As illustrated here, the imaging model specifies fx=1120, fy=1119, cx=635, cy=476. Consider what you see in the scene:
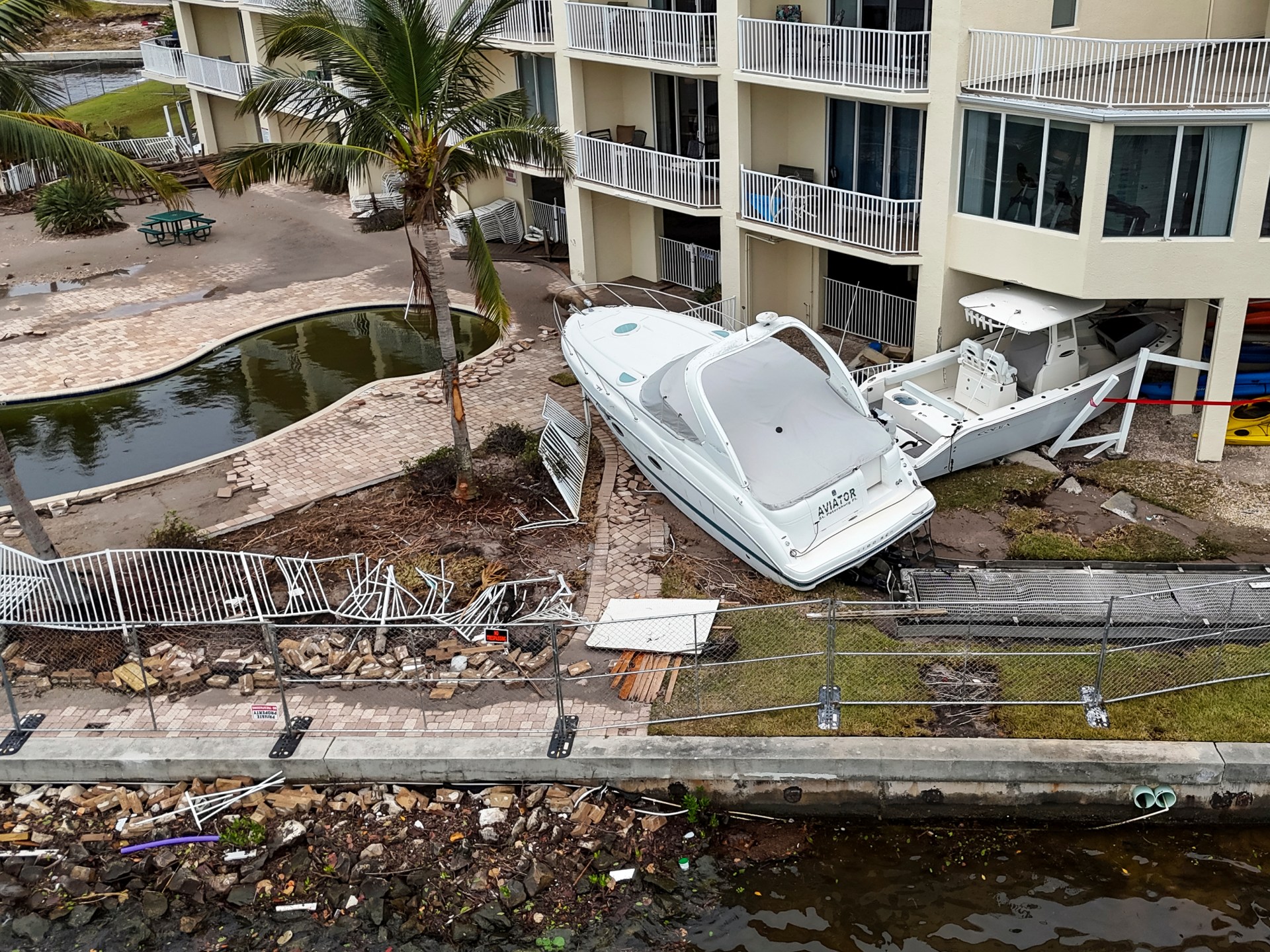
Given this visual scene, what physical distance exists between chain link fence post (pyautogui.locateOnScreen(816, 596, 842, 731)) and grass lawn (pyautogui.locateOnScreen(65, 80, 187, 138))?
3750cm

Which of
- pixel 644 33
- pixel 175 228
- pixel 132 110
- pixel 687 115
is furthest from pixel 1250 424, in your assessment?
pixel 132 110

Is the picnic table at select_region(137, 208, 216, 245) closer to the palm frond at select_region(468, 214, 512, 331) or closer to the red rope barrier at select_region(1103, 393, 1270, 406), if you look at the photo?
the palm frond at select_region(468, 214, 512, 331)

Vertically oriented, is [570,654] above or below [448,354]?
below

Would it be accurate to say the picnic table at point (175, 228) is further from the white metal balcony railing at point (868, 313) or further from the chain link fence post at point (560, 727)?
the chain link fence post at point (560, 727)

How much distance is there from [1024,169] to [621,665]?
9.14 m

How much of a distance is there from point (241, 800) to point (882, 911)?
20.8 ft

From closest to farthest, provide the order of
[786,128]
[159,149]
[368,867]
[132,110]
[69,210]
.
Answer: [368,867] → [786,128] → [69,210] → [159,149] → [132,110]

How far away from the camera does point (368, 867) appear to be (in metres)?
10.5

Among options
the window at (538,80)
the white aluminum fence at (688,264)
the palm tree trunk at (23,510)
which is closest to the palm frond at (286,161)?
the palm tree trunk at (23,510)

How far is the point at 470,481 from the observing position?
608 inches

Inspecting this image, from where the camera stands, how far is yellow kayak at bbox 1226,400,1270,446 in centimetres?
1612

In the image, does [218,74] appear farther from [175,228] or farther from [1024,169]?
[1024,169]

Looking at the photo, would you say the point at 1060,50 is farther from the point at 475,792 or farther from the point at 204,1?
the point at 204,1

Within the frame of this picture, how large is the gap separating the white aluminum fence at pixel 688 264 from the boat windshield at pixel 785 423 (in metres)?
8.64
